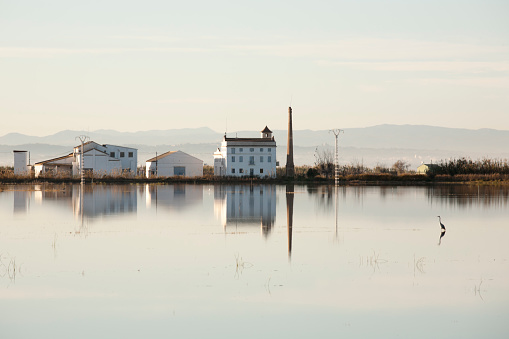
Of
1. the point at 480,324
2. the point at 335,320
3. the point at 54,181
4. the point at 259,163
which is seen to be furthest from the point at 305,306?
the point at 259,163

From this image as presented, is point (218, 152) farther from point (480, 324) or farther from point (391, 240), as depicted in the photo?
point (480, 324)

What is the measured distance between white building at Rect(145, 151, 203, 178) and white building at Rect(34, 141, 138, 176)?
8.86 feet

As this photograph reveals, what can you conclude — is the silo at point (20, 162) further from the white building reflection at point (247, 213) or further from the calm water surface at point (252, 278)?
A: the calm water surface at point (252, 278)

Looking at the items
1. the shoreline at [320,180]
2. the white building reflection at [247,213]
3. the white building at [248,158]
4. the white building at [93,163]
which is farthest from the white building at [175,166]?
the white building reflection at [247,213]

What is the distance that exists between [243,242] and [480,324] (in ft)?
35.4

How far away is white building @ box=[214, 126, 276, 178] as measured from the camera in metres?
89.9

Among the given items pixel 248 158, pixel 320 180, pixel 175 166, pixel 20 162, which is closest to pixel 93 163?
pixel 175 166

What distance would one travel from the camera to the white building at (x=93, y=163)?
8419 cm

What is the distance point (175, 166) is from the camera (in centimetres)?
8894

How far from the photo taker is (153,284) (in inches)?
604

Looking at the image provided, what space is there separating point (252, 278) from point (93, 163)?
70995 mm

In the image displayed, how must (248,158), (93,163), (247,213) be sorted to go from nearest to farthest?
(247,213)
(93,163)
(248,158)

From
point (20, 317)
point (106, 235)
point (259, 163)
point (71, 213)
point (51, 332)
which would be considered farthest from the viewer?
point (259, 163)

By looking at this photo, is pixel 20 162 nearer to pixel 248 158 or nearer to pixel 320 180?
pixel 248 158
